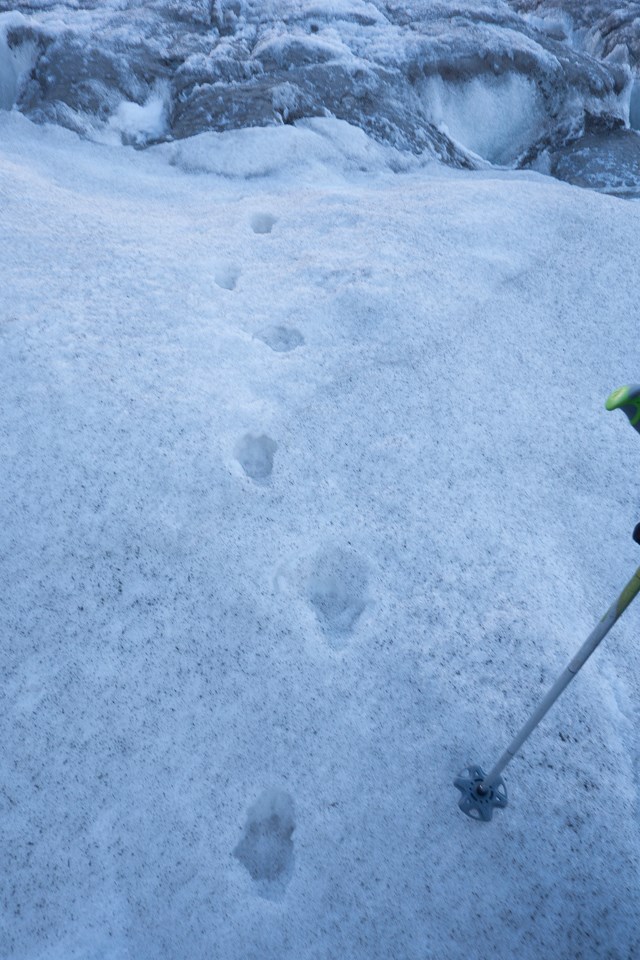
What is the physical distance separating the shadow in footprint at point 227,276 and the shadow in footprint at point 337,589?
6.77 ft

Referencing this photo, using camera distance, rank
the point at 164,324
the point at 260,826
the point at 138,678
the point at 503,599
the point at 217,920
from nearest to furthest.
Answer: the point at 217,920 < the point at 260,826 < the point at 138,678 < the point at 503,599 < the point at 164,324

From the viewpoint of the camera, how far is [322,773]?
6.91ft

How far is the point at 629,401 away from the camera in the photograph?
4.17 feet

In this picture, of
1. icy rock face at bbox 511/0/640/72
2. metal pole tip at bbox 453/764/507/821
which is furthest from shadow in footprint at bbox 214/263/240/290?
icy rock face at bbox 511/0/640/72

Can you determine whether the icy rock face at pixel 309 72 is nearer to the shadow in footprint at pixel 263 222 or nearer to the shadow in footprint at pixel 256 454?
the shadow in footprint at pixel 263 222

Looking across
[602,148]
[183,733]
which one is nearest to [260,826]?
[183,733]

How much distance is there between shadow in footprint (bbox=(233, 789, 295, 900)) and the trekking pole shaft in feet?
2.36

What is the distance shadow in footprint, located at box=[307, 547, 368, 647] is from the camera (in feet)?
8.14

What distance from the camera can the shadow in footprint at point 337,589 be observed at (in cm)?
248

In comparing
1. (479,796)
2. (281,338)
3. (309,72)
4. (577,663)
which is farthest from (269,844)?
(309,72)

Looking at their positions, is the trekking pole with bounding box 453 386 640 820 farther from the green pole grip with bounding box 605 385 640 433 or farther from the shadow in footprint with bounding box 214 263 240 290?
the shadow in footprint with bounding box 214 263 240 290

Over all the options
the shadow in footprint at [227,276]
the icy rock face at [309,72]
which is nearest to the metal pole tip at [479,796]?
the shadow in footprint at [227,276]

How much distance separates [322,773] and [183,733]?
0.54m

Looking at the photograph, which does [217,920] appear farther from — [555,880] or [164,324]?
[164,324]
